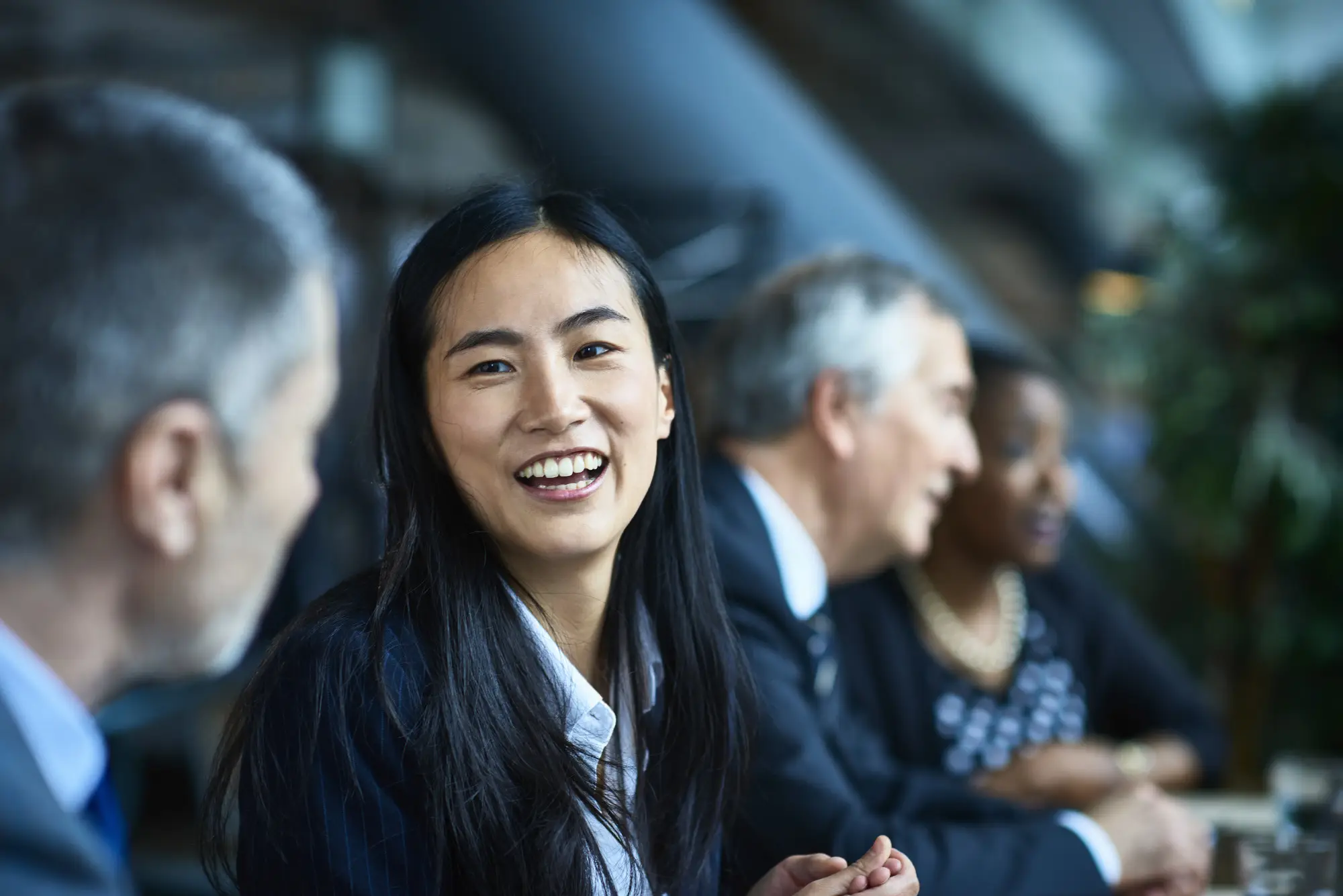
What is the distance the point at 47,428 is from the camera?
27.8 inches

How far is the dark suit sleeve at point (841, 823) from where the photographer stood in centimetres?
135

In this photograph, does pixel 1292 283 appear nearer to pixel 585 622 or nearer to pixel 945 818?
pixel 945 818

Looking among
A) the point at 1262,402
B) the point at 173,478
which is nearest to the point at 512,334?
the point at 173,478

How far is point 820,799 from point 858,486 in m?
0.43

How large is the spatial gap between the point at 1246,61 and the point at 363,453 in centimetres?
795

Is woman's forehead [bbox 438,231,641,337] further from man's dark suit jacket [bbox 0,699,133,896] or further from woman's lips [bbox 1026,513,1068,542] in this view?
woman's lips [bbox 1026,513,1068,542]

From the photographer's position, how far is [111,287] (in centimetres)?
71

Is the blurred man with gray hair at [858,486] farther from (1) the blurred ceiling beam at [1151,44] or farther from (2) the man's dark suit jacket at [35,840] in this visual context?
(1) the blurred ceiling beam at [1151,44]

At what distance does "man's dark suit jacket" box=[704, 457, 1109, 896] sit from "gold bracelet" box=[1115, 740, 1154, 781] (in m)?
0.80

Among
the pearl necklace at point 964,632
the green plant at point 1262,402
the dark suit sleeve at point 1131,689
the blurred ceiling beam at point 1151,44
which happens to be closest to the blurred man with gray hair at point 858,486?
the pearl necklace at point 964,632

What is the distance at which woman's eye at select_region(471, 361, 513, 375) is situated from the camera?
946 mm

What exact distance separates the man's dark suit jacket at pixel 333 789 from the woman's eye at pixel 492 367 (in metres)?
0.21

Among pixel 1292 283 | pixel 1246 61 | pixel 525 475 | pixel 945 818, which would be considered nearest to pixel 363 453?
pixel 525 475

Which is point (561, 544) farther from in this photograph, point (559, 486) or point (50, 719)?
point (50, 719)
